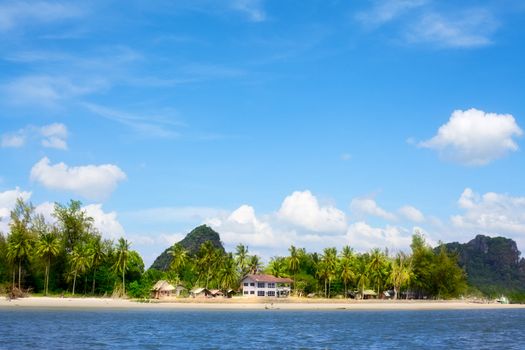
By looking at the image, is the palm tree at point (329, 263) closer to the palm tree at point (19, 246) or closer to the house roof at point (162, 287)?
the house roof at point (162, 287)

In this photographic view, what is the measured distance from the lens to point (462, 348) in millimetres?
48719

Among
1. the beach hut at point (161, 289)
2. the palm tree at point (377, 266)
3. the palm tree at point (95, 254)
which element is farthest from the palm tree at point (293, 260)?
the palm tree at point (95, 254)

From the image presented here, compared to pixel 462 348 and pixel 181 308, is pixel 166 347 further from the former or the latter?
pixel 181 308

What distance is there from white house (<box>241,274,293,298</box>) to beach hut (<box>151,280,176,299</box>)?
19.7 metres

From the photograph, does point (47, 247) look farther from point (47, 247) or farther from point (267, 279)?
point (267, 279)

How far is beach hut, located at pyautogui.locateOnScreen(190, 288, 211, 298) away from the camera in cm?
12800

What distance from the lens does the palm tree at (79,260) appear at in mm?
113531

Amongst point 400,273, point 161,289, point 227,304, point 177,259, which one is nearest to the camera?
point 227,304

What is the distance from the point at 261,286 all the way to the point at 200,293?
54.2ft

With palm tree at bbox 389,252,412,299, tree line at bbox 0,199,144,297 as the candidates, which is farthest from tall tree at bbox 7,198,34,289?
palm tree at bbox 389,252,412,299

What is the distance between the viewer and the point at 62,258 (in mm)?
120562

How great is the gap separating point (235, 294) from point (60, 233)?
45336mm

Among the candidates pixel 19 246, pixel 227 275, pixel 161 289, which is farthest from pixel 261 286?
pixel 19 246

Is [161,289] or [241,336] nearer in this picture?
[241,336]
